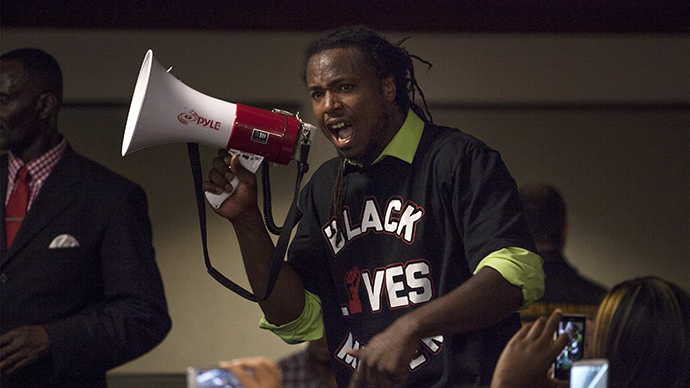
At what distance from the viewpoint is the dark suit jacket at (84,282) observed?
2.02 meters

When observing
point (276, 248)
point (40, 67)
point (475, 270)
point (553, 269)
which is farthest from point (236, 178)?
point (553, 269)

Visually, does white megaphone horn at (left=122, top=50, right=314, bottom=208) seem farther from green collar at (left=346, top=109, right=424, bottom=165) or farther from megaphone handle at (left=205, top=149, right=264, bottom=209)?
green collar at (left=346, top=109, right=424, bottom=165)

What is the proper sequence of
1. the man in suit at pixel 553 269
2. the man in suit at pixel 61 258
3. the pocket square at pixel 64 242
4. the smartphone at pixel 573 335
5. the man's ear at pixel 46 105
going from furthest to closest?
the man in suit at pixel 553 269, the man's ear at pixel 46 105, the pocket square at pixel 64 242, the man in suit at pixel 61 258, the smartphone at pixel 573 335

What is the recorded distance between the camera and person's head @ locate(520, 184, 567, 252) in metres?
2.75

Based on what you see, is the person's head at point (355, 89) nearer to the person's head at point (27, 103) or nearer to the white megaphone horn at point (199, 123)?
the white megaphone horn at point (199, 123)

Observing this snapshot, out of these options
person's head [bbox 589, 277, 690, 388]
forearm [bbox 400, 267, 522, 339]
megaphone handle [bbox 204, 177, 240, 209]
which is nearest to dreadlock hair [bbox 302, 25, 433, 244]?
megaphone handle [bbox 204, 177, 240, 209]

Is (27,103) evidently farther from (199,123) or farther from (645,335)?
(645,335)

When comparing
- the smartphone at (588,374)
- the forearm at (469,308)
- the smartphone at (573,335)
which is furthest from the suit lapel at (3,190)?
the smartphone at (588,374)

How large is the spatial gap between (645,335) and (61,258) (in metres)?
1.49

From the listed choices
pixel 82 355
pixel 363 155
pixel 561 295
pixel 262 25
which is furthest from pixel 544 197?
pixel 262 25

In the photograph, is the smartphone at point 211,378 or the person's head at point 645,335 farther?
the person's head at point 645,335

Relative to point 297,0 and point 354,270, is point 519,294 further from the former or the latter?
point 297,0

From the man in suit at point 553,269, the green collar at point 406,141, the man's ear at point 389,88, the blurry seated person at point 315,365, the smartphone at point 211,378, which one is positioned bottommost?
the blurry seated person at point 315,365

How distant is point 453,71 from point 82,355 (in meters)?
2.78
